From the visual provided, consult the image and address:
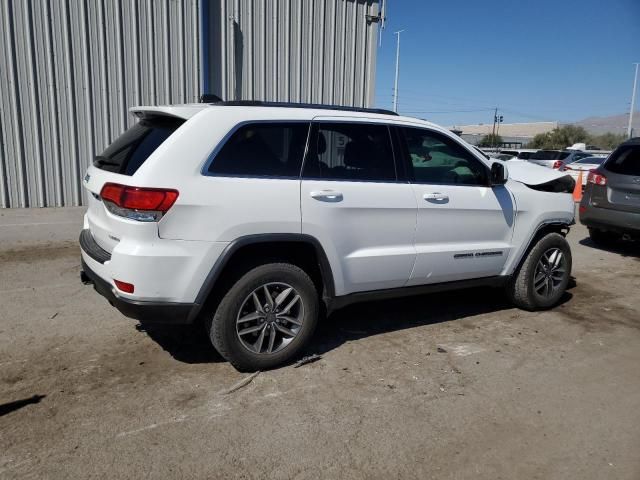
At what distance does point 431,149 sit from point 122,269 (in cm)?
268

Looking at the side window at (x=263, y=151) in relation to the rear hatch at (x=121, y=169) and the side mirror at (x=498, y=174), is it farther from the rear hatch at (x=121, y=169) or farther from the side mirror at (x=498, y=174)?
A: the side mirror at (x=498, y=174)

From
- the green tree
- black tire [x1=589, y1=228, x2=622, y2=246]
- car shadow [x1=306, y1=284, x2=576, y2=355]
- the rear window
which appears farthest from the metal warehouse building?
the green tree

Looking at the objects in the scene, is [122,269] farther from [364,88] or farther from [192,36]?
[364,88]

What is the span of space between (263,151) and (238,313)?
113 cm

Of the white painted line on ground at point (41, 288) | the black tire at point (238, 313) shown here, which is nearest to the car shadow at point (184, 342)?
the black tire at point (238, 313)

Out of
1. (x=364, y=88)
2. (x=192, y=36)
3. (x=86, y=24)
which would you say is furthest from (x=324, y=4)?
(x=86, y=24)

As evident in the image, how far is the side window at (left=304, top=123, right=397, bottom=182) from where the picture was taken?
3.78 meters

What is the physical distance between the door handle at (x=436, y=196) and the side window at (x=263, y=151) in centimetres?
115

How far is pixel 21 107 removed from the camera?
956 centimetres

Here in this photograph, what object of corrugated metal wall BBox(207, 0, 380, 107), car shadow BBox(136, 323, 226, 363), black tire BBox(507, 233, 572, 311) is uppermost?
corrugated metal wall BBox(207, 0, 380, 107)

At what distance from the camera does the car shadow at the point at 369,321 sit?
410 centimetres

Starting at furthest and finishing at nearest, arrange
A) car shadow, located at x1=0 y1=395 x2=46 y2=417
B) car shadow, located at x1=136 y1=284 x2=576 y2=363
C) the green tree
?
the green tree → car shadow, located at x1=136 y1=284 x2=576 y2=363 → car shadow, located at x1=0 y1=395 x2=46 y2=417

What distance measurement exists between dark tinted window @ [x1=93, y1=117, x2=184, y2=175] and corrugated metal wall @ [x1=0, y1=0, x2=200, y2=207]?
7.07 meters

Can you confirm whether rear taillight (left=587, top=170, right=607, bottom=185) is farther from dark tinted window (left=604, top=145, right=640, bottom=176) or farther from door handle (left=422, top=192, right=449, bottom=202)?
door handle (left=422, top=192, right=449, bottom=202)
